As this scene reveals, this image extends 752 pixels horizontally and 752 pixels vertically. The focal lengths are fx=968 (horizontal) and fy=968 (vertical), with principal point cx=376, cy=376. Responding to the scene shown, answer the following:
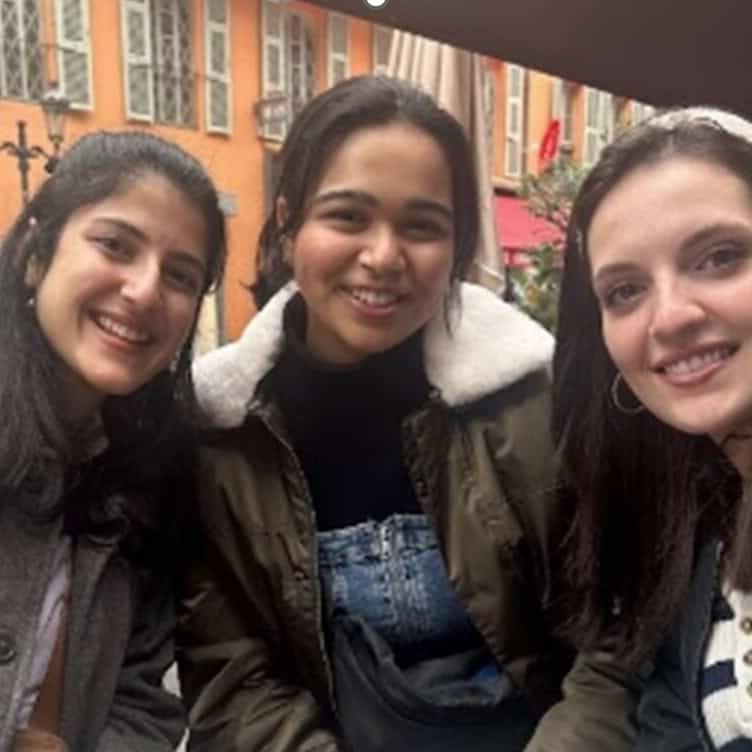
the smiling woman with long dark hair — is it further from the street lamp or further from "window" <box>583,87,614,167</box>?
"window" <box>583,87,614,167</box>

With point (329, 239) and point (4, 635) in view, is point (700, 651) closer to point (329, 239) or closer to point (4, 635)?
point (329, 239)

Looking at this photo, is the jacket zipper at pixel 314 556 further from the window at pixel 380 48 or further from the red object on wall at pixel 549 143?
the red object on wall at pixel 549 143

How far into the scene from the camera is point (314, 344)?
5.22ft

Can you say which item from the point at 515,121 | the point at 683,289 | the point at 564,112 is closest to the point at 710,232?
the point at 683,289

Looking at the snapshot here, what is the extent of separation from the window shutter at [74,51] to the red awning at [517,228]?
8.27 feet

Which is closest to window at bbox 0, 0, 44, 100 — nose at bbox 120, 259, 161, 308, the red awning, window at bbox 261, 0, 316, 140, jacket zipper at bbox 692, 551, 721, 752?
window at bbox 261, 0, 316, 140

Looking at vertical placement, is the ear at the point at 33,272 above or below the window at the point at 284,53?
below

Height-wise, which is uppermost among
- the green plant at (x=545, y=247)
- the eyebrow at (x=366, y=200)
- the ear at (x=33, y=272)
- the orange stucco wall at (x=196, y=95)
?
the orange stucco wall at (x=196, y=95)

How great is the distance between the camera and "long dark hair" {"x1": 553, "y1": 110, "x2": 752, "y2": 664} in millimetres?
1248

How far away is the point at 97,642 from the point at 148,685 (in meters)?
0.16

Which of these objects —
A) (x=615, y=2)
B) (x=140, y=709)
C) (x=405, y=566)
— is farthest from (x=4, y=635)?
(x=615, y=2)

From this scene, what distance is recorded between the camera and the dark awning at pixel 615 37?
2.57m

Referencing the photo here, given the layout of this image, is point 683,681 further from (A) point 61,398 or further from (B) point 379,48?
(B) point 379,48

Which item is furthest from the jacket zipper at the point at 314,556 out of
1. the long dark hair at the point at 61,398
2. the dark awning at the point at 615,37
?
the dark awning at the point at 615,37
